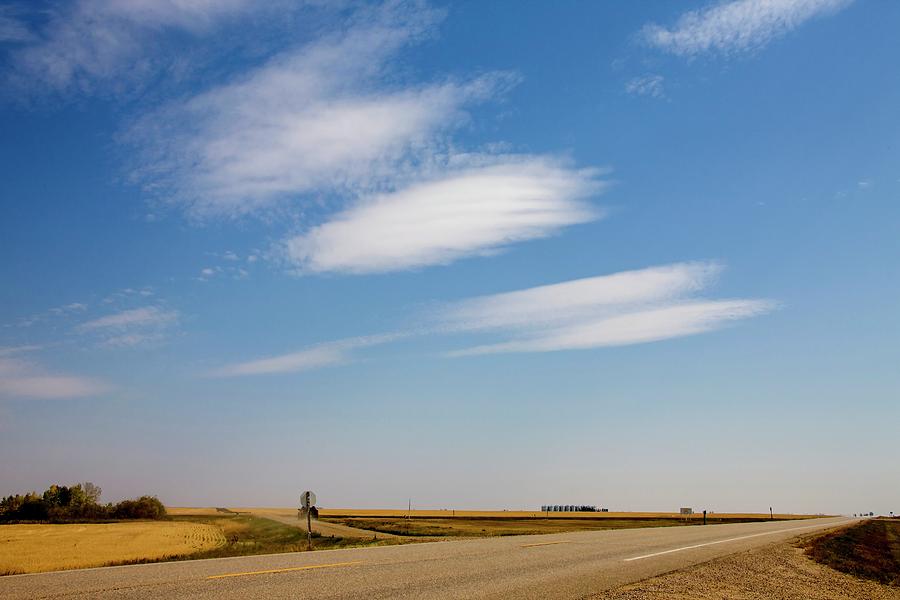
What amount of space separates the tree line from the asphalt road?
4930 inches

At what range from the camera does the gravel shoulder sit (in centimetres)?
1344

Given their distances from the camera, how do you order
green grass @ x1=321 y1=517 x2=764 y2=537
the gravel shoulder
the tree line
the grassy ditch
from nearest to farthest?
the gravel shoulder → the grassy ditch → green grass @ x1=321 y1=517 x2=764 y2=537 → the tree line

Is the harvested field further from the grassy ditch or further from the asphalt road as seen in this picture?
the asphalt road

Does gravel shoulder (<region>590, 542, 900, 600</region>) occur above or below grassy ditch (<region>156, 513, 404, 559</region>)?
above

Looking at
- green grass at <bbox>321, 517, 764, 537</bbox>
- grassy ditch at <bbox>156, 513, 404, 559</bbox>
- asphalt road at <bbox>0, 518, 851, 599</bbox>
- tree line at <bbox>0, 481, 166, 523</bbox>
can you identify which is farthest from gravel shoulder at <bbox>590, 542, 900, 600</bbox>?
tree line at <bbox>0, 481, 166, 523</bbox>

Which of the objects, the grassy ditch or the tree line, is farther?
the tree line

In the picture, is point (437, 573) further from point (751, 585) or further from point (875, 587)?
point (875, 587)

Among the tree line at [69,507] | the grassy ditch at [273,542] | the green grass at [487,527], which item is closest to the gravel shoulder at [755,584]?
the grassy ditch at [273,542]

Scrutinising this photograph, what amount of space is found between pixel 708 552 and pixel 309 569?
15.7m

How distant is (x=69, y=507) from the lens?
426 ft

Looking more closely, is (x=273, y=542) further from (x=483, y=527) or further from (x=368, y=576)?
(x=368, y=576)

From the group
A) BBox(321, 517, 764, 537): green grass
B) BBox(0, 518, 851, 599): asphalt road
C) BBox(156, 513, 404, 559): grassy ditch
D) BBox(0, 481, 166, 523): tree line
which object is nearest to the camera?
BBox(0, 518, 851, 599): asphalt road

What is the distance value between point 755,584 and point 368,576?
8.89 meters

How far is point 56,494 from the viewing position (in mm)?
132750
